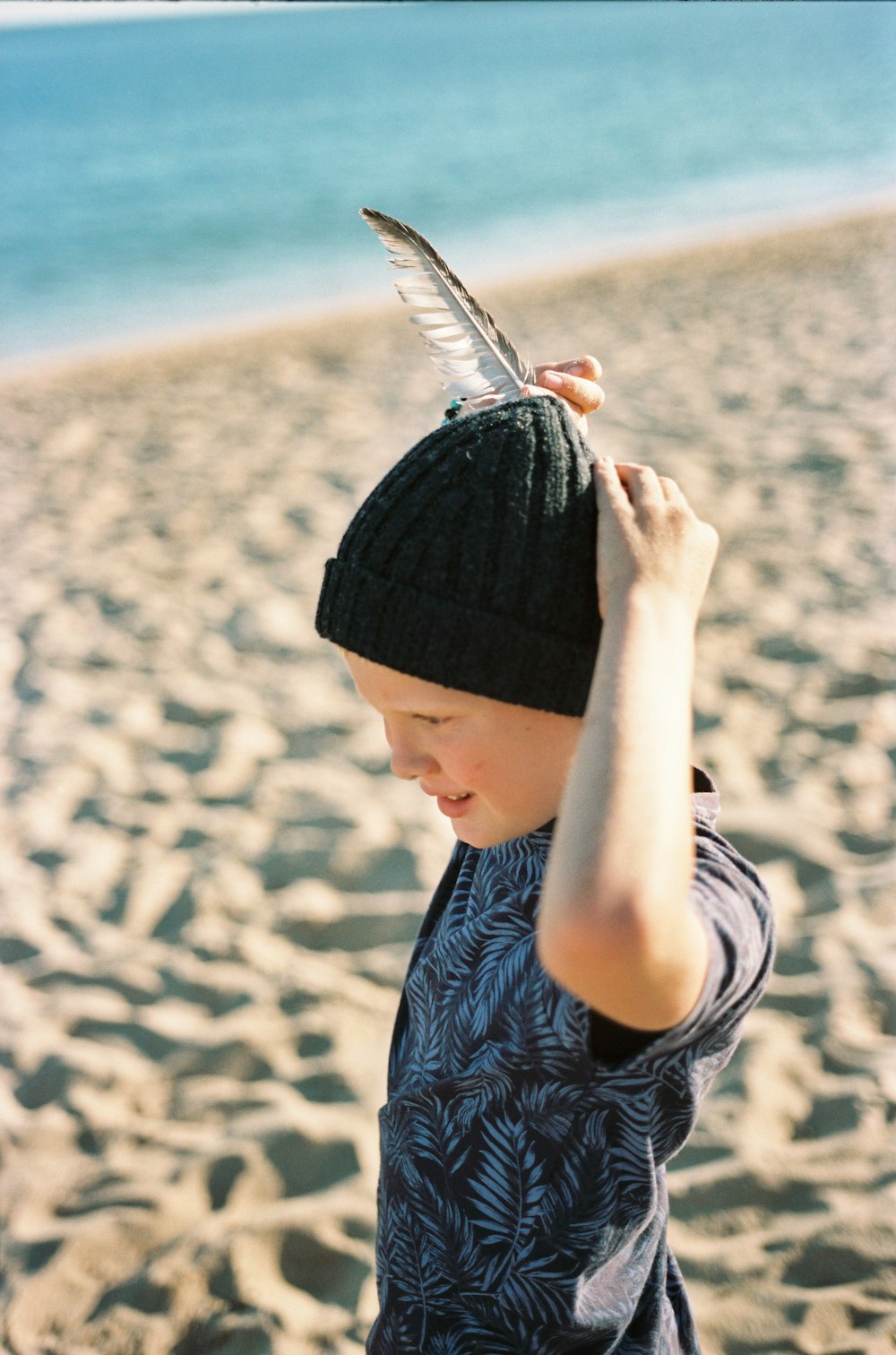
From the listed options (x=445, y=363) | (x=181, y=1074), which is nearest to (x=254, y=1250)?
(x=181, y=1074)

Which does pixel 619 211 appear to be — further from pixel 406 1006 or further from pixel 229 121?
A: pixel 229 121

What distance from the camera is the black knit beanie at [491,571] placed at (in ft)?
4.13

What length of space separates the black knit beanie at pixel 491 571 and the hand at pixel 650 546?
0.15 ft

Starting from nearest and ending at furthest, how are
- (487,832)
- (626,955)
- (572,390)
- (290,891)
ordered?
1. (626,955)
2. (487,832)
3. (572,390)
4. (290,891)

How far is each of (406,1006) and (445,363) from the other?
934 millimetres

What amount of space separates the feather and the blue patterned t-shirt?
0.67 m

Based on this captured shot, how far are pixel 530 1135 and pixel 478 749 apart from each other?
43cm

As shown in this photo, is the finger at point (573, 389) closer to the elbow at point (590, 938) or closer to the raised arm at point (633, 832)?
the raised arm at point (633, 832)

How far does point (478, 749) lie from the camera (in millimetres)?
1327

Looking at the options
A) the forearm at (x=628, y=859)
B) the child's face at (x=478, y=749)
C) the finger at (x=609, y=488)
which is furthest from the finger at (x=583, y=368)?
the forearm at (x=628, y=859)

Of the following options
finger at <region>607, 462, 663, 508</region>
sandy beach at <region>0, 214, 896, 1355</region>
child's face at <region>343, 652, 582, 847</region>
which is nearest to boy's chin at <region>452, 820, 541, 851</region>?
child's face at <region>343, 652, 582, 847</region>

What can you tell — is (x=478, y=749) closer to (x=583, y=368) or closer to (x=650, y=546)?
(x=650, y=546)

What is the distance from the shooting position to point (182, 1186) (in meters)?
2.64

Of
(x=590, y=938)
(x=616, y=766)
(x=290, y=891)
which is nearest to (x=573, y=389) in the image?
(x=616, y=766)
